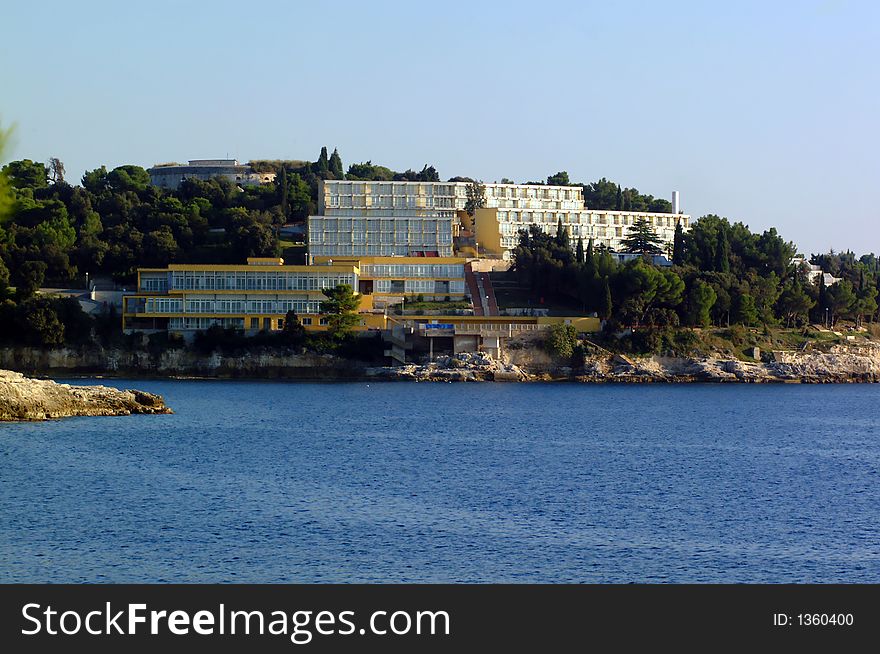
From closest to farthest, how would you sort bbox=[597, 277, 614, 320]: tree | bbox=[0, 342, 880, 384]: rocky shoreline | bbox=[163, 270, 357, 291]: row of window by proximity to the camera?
bbox=[0, 342, 880, 384]: rocky shoreline, bbox=[163, 270, 357, 291]: row of window, bbox=[597, 277, 614, 320]: tree

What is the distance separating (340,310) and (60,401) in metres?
32.9

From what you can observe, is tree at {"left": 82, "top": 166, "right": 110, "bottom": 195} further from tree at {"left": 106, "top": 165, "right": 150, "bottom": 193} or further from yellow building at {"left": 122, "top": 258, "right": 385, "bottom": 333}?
yellow building at {"left": 122, "top": 258, "right": 385, "bottom": 333}

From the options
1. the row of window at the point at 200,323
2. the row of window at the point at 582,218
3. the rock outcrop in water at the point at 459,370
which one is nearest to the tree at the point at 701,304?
the rock outcrop in water at the point at 459,370

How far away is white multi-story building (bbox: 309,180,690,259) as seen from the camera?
104 meters

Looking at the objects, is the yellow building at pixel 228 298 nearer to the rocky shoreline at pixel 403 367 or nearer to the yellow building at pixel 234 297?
the yellow building at pixel 234 297

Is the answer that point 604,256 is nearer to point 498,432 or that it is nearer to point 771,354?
point 771,354

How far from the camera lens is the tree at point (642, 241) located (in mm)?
112562

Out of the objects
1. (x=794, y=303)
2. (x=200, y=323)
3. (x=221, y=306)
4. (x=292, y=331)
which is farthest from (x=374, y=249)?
(x=794, y=303)

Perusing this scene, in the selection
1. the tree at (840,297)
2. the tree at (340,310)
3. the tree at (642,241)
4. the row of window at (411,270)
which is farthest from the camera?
the tree at (642,241)

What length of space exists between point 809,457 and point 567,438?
920 centimetres

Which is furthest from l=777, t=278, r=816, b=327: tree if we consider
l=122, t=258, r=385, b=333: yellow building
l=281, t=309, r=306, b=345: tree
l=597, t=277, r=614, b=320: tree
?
l=281, t=309, r=306, b=345: tree

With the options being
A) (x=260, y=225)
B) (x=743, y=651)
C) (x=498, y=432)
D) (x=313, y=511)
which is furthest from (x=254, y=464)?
(x=260, y=225)

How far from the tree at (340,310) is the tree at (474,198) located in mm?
35044

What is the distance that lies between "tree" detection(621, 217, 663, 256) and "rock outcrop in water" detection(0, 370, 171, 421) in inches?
2449
